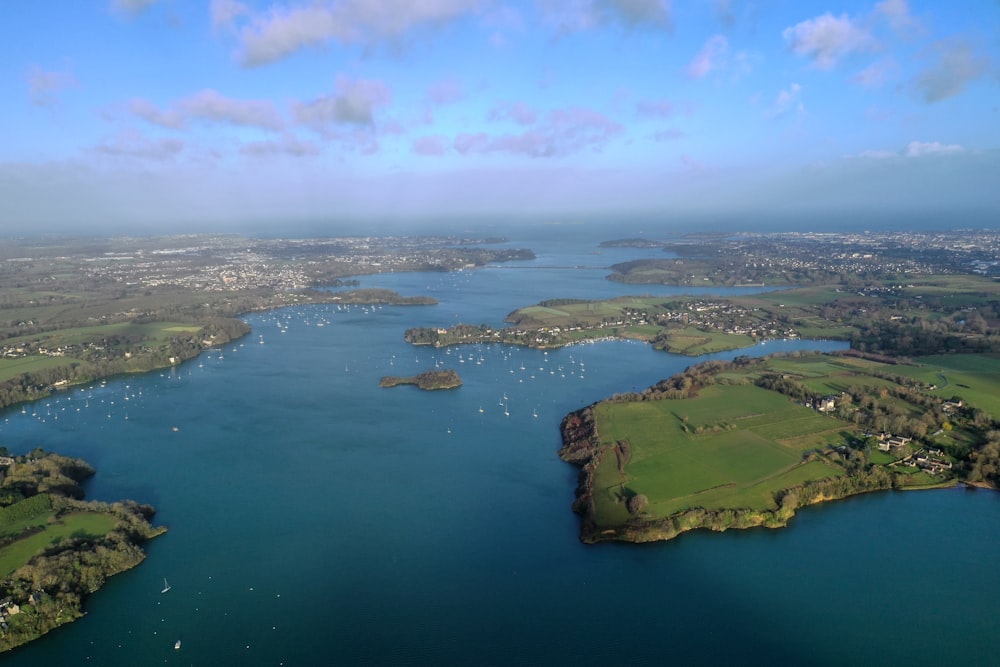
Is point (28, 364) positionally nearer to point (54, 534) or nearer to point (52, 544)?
point (54, 534)

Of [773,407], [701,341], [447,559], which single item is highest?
[701,341]

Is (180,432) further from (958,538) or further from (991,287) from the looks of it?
(991,287)

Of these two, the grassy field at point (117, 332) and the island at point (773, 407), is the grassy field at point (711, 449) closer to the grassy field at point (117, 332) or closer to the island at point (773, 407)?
the island at point (773, 407)

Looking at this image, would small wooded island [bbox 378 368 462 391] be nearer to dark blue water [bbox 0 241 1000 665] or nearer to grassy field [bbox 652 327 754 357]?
dark blue water [bbox 0 241 1000 665]

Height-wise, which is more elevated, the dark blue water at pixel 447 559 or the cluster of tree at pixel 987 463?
the cluster of tree at pixel 987 463

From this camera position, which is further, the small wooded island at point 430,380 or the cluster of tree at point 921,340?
the cluster of tree at point 921,340

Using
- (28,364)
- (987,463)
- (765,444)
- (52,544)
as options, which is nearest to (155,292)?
(28,364)

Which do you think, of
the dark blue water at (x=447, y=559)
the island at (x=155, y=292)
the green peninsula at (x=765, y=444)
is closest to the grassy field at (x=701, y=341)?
the green peninsula at (x=765, y=444)
